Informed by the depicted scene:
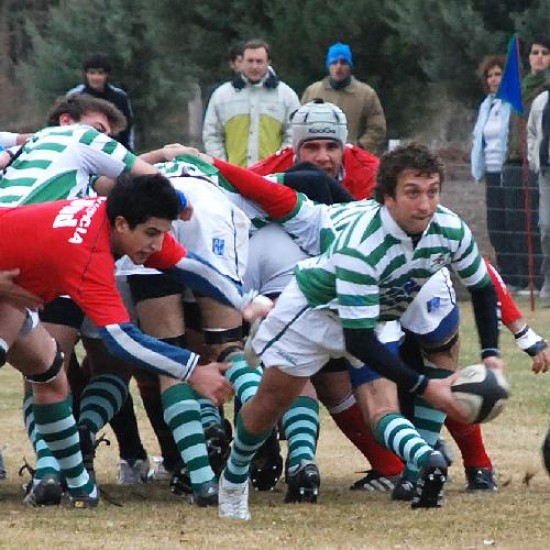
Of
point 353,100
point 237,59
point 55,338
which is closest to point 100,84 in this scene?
point 237,59

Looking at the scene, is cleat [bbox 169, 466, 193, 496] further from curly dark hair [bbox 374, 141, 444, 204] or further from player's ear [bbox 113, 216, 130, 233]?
curly dark hair [bbox 374, 141, 444, 204]

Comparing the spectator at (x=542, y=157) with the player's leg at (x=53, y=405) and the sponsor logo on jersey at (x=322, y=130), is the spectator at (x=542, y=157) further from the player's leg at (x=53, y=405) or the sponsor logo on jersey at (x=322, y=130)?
the player's leg at (x=53, y=405)

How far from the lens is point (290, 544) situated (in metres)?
6.23

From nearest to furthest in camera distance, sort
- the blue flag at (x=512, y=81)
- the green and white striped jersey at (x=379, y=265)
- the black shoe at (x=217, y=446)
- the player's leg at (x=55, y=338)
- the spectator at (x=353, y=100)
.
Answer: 1. the green and white striped jersey at (x=379, y=265)
2. the player's leg at (x=55, y=338)
3. the black shoe at (x=217, y=446)
4. the blue flag at (x=512, y=81)
5. the spectator at (x=353, y=100)

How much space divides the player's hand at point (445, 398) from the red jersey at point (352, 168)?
6.55 feet

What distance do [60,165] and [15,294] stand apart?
88cm

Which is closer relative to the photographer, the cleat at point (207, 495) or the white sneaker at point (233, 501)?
the white sneaker at point (233, 501)

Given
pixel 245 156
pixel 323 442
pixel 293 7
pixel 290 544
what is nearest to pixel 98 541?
pixel 290 544

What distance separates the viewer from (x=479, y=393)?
21.1 feet

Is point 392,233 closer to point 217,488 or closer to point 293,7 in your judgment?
point 217,488

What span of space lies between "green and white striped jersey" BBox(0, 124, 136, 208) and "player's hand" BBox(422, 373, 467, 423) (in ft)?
5.47

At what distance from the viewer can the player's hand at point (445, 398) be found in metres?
6.42

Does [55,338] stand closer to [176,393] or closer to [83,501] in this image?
[176,393]

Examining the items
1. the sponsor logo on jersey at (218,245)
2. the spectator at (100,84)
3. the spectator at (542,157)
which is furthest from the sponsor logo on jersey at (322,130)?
the spectator at (100,84)
